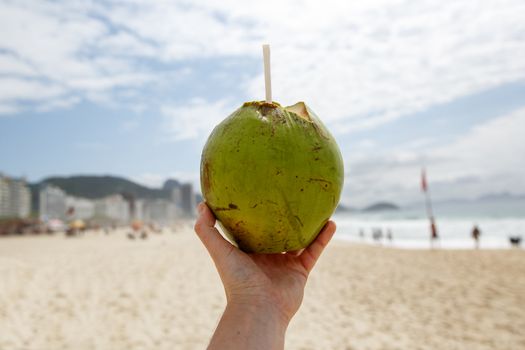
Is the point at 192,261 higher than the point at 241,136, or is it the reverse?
the point at 241,136

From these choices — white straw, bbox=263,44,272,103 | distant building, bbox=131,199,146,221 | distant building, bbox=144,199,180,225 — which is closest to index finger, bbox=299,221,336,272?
white straw, bbox=263,44,272,103

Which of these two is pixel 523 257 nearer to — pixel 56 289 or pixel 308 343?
pixel 308 343

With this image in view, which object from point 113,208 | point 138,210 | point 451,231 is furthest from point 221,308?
point 138,210

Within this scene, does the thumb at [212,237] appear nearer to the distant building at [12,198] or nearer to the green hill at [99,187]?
the distant building at [12,198]

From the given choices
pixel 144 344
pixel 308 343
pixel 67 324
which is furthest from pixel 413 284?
pixel 67 324

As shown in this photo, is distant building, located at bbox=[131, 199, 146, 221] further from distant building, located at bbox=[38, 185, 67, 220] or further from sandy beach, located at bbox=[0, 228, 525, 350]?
sandy beach, located at bbox=[0, 228, 525, 350]

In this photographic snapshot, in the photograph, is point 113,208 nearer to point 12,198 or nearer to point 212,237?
point 12,198
